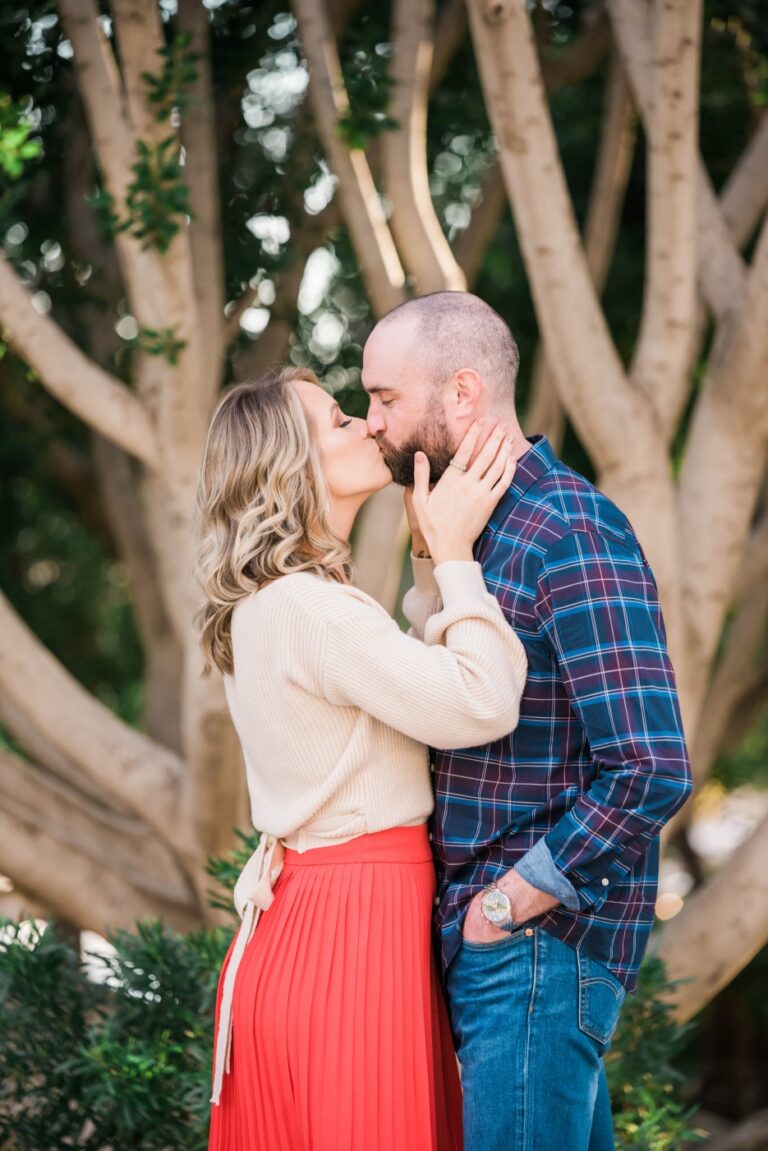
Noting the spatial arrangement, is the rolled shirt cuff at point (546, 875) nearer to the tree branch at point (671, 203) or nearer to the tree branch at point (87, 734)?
the tree branch at point (671, 203)

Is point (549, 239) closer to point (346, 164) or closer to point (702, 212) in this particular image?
point (702, 212)

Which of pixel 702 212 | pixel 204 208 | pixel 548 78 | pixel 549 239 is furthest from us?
pixel 548 78

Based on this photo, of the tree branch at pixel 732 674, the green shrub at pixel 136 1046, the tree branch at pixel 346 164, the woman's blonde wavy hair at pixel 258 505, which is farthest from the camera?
the tree branch at pixel 732 674

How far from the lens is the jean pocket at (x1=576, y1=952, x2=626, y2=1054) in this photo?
237 cm

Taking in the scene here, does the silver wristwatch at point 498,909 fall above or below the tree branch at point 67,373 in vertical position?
below

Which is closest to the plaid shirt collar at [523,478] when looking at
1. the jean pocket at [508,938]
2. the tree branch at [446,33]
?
the jean pocket at [508,938]

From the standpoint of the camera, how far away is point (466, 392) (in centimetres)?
261

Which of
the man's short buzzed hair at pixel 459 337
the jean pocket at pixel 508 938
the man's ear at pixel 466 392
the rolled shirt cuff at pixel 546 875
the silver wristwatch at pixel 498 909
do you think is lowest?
the jean pocket at pixel 508 938

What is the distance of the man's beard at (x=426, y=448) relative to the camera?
2.63 meters

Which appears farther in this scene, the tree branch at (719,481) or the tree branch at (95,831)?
the tree branch at (95,831)

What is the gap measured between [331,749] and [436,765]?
0.25 metres

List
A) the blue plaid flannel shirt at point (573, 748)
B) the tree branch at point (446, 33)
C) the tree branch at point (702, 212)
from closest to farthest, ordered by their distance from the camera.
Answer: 1. the blue plaid flannel shirt at point (573, 748)
2. the tree branch at point (702, 212)
3. the tree branch at point (446, 33)

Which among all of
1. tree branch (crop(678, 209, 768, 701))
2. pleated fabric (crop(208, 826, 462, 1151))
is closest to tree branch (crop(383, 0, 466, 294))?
tree branch (crop(678, 209, 768, 701))

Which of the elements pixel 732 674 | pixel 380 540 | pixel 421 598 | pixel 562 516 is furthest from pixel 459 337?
pixel 732 674
